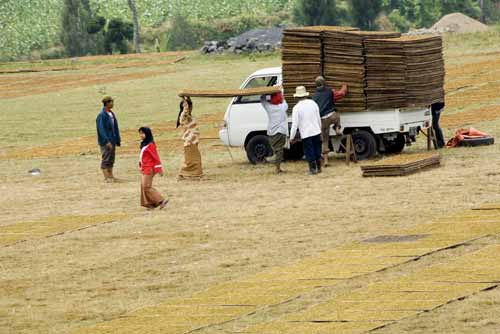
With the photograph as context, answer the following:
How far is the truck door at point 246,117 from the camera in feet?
87.2

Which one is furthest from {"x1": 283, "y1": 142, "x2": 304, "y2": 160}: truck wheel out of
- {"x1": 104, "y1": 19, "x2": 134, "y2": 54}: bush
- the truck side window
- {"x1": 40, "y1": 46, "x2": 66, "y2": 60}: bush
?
{"x1": 40, "y1": 46, "x2": 66, "y2": 60}: bush

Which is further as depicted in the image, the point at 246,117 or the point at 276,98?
the point at 246,117

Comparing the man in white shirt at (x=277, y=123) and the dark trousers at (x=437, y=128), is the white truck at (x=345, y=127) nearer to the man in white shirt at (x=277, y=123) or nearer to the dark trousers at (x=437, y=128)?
the dark trousers at (x=437, y=128)

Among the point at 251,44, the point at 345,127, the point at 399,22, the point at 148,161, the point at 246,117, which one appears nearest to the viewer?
the point at 148,161

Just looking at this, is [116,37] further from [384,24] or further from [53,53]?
[384,24]

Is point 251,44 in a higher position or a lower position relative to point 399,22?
lower

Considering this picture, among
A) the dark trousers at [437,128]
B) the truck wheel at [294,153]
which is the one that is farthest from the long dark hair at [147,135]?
the dark trousers at [437,128]

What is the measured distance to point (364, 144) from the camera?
85.0 feet

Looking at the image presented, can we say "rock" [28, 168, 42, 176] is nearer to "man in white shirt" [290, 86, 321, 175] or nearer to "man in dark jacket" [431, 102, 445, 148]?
"man in white shirt" [290, 86, 321, 175]

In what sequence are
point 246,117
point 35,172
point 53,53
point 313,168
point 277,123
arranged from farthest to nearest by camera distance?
point 53,53, point 35,172, point 246,117, point 277,123, point 313,168

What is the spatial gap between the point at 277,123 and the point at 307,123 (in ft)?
3.26

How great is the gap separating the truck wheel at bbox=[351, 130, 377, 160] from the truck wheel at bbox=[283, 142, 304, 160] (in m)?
1.53

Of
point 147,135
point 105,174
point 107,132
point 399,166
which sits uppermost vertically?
point 147,135

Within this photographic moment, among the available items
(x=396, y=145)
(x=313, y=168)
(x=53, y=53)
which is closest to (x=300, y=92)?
(x=313, y=168)
